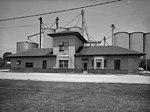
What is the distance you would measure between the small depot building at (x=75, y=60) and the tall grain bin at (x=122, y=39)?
12498 mm

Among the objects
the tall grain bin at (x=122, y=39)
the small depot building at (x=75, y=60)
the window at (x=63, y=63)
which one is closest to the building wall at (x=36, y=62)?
the small depot building at (x=75, y=60)

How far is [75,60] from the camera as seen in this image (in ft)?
75.5

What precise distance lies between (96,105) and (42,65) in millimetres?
21177

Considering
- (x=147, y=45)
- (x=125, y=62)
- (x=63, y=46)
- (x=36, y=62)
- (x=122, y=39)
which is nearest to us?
(x=125, y=62)

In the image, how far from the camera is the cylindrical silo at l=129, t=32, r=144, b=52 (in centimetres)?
3114

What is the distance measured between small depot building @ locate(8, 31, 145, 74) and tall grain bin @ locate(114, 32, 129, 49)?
1250 cm

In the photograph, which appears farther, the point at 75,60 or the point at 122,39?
the point at 122,39

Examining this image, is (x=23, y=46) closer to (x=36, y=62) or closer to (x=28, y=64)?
(x=28, y=64)

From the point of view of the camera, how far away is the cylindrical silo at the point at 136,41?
31144 mm

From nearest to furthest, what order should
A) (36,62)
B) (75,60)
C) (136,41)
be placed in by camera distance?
(75,60) < (36,62) < (136,41)

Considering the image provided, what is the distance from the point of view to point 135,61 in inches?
793

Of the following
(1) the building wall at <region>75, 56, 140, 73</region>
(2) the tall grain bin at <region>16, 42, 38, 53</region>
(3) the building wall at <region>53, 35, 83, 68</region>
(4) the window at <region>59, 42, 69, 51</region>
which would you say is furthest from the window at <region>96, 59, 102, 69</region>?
(2) the tall grain bin at <region>16, 42, 38, 53</region>

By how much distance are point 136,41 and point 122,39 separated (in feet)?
13.2

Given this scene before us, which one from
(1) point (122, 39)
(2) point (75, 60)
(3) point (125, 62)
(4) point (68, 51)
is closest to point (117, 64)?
(3) point (125, 62)
